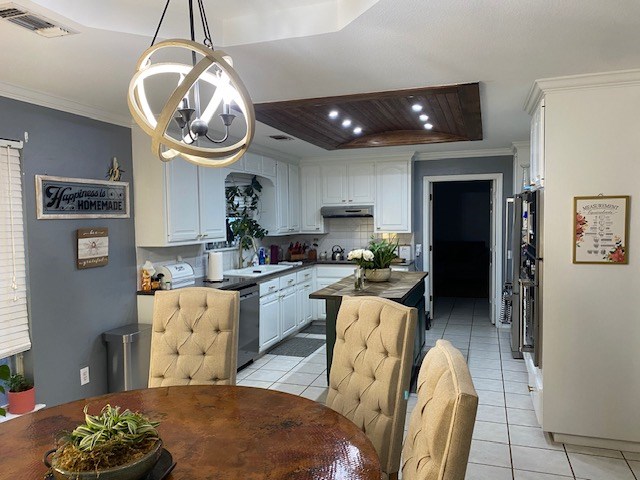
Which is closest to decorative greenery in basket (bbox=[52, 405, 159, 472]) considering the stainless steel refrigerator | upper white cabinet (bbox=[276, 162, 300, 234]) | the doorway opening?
the stainless steel refrigerator

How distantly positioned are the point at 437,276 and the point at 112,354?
6.36 metres

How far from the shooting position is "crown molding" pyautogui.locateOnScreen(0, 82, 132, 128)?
2.95 m

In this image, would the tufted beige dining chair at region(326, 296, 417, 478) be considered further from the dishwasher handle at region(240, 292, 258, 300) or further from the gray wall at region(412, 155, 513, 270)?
the gray wall at region(412, 155, 513, 270)

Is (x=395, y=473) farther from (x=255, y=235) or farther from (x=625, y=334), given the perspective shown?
(x=255, y=235)

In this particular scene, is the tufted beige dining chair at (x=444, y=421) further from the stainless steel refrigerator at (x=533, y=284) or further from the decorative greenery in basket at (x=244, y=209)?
the decorative greenery in basket at (x=244, y=209)

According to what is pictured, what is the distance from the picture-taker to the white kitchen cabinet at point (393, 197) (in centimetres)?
628

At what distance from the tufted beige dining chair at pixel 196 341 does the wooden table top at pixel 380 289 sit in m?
1.35

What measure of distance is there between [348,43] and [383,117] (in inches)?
78.9

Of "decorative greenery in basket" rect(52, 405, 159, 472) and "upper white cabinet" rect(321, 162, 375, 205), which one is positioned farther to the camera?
"upper white cabinet" rect(321, 162, 375, 205)

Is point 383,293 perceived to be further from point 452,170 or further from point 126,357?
point 452,170

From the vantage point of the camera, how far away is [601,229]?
2.99 meters

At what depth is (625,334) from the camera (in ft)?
9.83

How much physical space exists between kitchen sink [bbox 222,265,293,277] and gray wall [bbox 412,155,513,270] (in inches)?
75.5

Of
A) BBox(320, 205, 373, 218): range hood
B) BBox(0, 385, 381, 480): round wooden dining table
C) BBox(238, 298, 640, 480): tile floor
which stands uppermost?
BBox(320, 205, 373, 218): range hood
